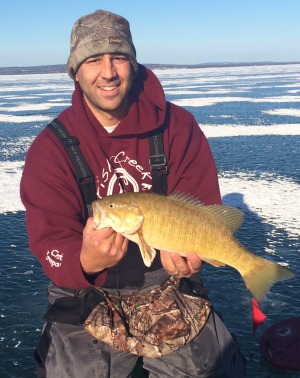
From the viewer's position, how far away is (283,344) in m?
5.33

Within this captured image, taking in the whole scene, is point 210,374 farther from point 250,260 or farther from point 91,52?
point 91,52

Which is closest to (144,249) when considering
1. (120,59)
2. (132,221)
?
(132,221)

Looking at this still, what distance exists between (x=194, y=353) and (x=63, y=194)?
193cm

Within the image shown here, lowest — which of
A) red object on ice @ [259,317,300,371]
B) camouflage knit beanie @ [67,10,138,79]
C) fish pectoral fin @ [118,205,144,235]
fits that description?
red object on ice @ [259,317,300,371]

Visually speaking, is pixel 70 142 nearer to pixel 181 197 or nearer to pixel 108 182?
pixel 108 182

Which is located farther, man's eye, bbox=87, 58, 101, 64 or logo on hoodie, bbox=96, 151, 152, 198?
logo on hoodie, bbox=96, 151, 152, 198

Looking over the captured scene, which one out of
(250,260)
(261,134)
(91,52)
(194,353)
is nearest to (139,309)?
(194,353)

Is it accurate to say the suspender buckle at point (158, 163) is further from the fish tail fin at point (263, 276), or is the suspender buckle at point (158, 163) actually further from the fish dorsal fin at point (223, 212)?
the fish tail fin at point (263, 276)

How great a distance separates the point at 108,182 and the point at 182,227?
44.4 inches

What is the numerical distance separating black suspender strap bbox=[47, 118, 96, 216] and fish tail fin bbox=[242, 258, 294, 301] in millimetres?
1656

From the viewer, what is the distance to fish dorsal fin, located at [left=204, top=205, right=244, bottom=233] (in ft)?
12.4

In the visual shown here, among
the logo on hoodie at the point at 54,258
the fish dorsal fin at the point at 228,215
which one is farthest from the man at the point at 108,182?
the fish dorsal fin at the point at 228,215

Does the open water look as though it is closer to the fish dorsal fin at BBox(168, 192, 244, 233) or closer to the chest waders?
the chest waders

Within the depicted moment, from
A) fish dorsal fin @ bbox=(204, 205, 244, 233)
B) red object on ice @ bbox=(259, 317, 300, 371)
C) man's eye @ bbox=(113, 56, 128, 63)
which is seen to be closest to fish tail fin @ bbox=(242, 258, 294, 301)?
fish dorsal fin @ bbox=(204, 205, 244, 233)
